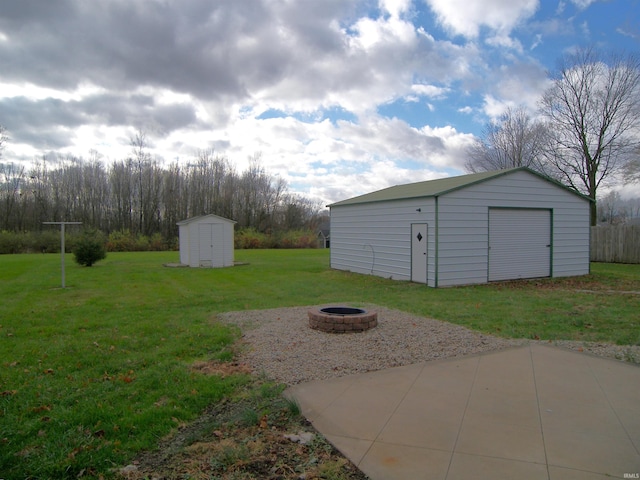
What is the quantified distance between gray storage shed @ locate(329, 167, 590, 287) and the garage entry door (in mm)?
31

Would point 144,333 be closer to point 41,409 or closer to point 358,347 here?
point 41,409

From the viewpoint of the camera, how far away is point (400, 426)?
138 inches

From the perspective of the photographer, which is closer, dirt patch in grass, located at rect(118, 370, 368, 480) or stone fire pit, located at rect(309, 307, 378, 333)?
dirt patch in grass, located at rect(118, 370, 368, 480)

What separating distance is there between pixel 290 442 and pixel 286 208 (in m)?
46.4

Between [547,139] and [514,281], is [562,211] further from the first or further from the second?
[547,139]

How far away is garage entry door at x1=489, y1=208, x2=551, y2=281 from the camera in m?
14.0

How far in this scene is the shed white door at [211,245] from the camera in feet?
64.6

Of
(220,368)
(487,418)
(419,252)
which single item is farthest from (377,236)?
(487,418)

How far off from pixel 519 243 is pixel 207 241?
12605 mm

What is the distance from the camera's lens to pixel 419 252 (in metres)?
13.6

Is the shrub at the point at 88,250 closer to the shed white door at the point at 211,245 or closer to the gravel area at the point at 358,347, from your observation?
the shed white door at the point at 211,245

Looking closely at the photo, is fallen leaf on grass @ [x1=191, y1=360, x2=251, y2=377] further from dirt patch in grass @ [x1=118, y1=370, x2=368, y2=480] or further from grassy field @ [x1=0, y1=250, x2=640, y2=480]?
dirt patch in grass @ [x1=118, y1=370, x2=368, y2=480]

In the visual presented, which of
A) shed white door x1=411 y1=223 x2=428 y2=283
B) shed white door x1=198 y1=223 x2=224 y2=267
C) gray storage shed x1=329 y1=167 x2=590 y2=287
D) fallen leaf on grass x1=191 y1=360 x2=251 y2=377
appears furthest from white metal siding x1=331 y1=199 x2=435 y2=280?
fallen leaf on grass x1=191 y1=360 x2=251 y2=377

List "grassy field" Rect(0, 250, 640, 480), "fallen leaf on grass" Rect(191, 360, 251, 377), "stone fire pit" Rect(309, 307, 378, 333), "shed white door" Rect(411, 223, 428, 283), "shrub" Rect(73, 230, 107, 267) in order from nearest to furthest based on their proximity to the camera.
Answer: "grassy field" Rect(0, 250, 640, 480) → "fallen leaf on grass" Rect(191, 360, 251, 377) → "stone fire pit" Rect(309, 307, 378, 333) → "shed white door" Rect(411, 223, 428, 283) → "shrub" Rect(73, 230, 107, 267)
